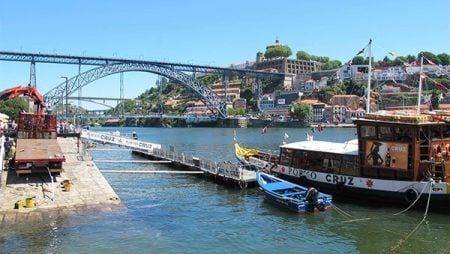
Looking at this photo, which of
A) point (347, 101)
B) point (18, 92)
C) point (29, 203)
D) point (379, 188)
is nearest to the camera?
point (29, 203)

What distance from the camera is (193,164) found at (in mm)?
39625

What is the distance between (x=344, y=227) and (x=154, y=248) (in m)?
8.75

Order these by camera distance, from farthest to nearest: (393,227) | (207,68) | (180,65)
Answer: (207,68) < (180,65) < (393,227)

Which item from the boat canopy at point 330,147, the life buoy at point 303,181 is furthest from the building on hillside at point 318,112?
the life buoy at point 303,181

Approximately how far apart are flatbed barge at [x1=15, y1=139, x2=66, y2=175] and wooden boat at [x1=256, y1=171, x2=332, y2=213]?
11.0 m

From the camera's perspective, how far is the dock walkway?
106 feet

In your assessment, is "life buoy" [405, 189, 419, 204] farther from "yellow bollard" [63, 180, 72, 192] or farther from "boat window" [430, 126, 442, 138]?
"yellow bollard" [63, 180, 72, 192]

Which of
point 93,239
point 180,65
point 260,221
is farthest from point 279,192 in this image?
point 180,65

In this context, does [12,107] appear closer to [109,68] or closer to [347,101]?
[109,68]

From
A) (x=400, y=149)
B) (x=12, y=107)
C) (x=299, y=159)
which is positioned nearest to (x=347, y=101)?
(x=12, y=107)

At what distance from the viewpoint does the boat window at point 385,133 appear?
82.1 feet

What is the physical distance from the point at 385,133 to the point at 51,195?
16.6 metres

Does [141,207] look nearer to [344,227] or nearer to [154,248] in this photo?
[154,248]

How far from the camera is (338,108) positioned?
185875mm
